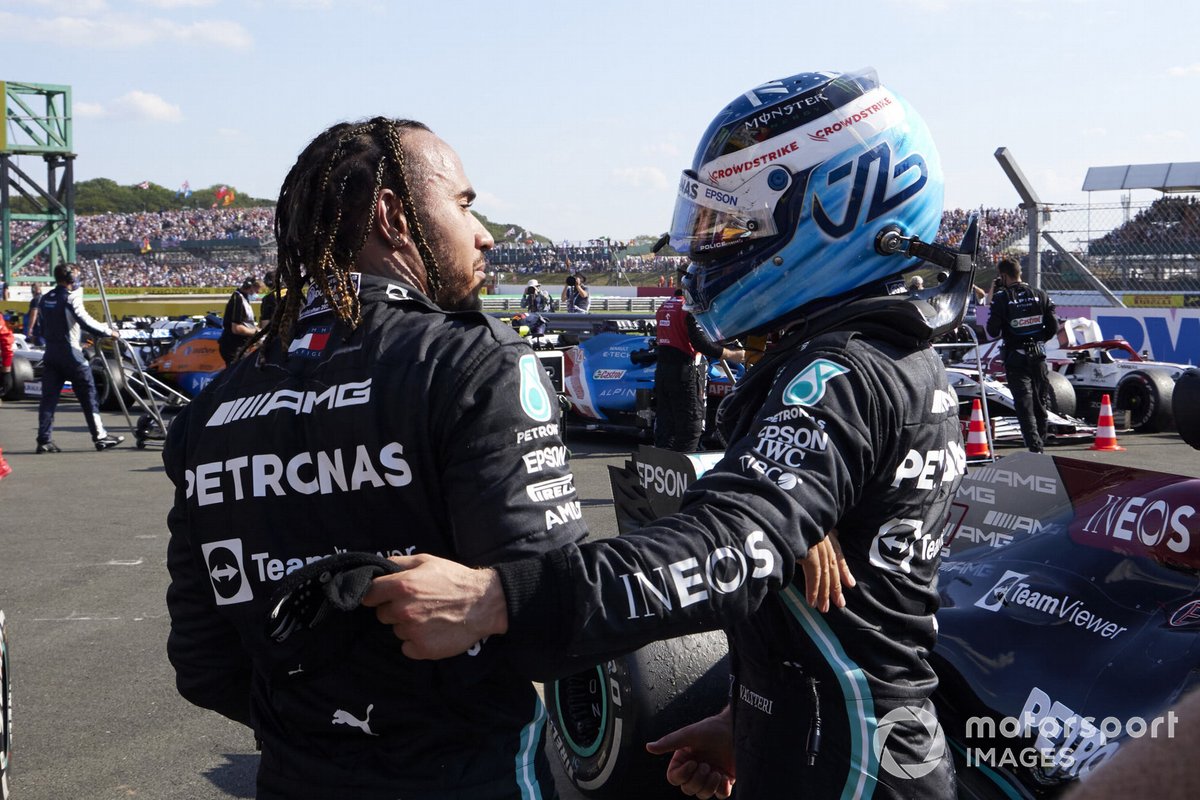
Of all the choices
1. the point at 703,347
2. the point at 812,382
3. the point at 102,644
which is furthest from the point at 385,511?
the point at 703,347

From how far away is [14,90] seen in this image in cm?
4659

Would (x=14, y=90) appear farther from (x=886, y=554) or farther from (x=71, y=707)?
(x=886, y=554)

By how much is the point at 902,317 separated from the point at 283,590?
0.98 m

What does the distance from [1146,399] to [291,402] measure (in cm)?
1241

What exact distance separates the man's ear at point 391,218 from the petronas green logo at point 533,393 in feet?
1.02

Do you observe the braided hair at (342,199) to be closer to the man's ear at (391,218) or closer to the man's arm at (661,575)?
the man's ear at (391,218)

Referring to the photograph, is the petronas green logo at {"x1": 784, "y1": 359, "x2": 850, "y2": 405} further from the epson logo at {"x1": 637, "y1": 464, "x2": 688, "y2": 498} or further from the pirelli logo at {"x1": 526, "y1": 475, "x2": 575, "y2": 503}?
the epson logo at {"x1": 637, "y1": 464, "x2": 688, "y2": 498}

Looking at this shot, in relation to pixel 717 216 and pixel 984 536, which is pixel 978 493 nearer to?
pixel 984 536

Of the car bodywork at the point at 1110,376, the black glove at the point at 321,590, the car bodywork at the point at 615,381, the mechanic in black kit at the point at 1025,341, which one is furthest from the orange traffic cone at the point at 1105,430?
the black glove at the point at 321,590

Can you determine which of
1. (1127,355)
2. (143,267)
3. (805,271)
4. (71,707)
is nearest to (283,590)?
(805,271)

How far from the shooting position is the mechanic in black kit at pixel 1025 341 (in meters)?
10.3

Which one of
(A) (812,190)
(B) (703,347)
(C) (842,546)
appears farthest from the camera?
(B) (703,347)

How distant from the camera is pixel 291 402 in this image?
1.56 metres

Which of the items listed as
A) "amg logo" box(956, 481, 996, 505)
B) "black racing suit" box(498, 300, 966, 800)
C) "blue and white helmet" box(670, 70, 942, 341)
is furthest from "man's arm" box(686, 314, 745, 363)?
"black racing suit" box(498, 300, 966, 800)
